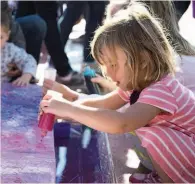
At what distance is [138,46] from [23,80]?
0.91 metres

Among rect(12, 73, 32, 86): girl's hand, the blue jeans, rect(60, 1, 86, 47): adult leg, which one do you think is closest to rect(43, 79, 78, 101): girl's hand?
rect(12, 73, 32, 86): girl's hand

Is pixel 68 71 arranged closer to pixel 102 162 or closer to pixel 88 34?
pixel 88 34

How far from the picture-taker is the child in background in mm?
2097

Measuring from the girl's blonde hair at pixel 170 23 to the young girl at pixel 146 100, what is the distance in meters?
0.35

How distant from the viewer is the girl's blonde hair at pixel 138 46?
1.26 m

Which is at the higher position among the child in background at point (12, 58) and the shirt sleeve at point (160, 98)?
the shirt sleeve at point (160, 98)

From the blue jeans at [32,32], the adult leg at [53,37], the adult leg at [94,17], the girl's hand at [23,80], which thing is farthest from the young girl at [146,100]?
the adult leg at [94,17]

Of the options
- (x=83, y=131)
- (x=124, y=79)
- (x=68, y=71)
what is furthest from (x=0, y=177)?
(x=68, y=71)

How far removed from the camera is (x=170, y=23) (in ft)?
5.77

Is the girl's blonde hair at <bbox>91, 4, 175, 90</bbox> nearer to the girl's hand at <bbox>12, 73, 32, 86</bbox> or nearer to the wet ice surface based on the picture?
the wet ice surface

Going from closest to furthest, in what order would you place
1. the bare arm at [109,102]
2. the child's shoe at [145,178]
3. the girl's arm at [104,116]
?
the girl's arm at [104,116] → the child's shoe at [145,178] → the bare arm at [109,102]

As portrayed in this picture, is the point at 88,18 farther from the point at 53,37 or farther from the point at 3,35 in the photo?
the point at 3,35

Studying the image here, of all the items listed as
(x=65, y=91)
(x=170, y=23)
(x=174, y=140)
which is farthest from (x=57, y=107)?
(x=170, y=23)

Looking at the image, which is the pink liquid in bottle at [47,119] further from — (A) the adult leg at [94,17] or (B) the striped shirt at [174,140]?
(A) the adult leg at [94,17]
